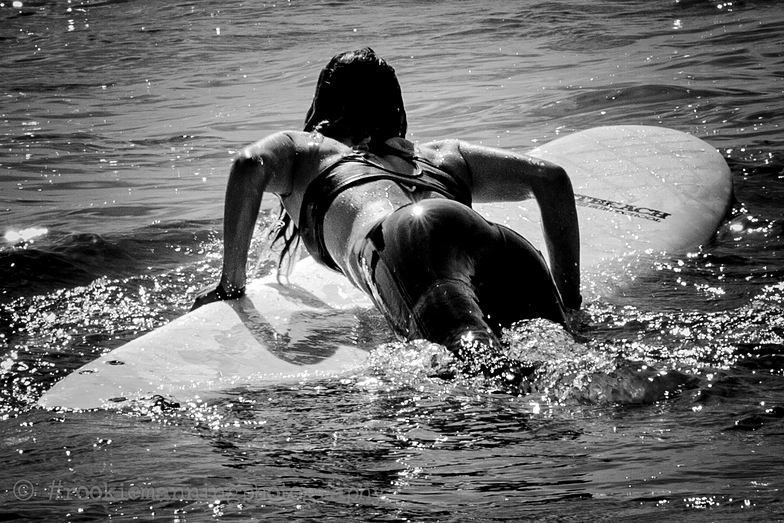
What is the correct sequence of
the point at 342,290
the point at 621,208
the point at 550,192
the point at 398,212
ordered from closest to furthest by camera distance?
the point at 398,212 < the point at 550,192 < the point at 342,290 < the point at 621,208

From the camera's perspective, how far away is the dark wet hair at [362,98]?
359cm

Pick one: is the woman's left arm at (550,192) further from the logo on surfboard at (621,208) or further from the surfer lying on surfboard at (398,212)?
the logo on surfboard at (621,208)

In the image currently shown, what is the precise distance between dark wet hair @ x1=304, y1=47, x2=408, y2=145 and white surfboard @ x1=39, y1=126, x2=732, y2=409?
2.17ft

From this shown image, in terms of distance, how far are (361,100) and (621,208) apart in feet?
5.52

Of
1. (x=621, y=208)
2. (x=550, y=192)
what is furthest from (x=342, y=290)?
(x=621, y=208)

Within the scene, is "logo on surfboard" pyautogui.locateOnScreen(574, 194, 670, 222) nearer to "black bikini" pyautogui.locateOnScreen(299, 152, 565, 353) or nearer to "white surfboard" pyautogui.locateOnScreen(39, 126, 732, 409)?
"white surfboard" pyautogui.locateOnScreen(39, 126, 732, 409)

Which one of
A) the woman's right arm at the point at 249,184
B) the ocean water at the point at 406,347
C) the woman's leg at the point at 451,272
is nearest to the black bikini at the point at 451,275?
the woman's leg at the point at 451,272

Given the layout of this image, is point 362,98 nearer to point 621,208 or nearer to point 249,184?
point 249,184

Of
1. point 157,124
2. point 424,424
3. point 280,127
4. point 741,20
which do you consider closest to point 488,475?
point 424,424

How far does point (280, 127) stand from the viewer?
7.89 m

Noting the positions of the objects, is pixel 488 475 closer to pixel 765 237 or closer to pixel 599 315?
pixel 599 315

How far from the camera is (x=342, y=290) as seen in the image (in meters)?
3.82

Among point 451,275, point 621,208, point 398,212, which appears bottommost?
point 621,208

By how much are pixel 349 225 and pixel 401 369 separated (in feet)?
2.44
